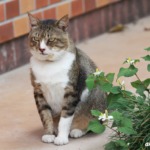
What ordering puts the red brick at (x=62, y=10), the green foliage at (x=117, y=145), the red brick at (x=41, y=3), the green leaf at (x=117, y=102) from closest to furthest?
the green foliage at (x=117, y=145) < the green leaf at (x=117, y=102) < the red brick at (x=41, y=3) < the red brick at (x=62, y=10)

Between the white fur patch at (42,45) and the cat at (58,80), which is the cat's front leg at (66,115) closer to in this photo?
the cat at (58,80)

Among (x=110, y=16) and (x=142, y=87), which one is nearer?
(x=142, y=87)

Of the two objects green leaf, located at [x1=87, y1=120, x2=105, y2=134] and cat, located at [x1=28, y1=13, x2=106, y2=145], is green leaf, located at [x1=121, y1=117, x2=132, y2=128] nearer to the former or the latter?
green leaf, located at [x1=87, y1=120, x2=105, y2=134]

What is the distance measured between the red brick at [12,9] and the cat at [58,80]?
190 cm

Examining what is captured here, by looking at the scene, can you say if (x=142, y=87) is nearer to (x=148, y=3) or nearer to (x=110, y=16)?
(x=110, y=16)

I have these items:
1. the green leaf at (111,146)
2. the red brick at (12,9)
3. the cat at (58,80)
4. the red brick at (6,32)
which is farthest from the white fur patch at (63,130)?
the red brick at (12,9)

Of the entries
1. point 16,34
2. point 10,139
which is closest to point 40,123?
point 10,139

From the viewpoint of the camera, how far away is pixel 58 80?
5.91m

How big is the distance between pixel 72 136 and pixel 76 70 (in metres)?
0.51

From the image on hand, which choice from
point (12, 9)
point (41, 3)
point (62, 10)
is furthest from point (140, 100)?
point (62, 10)

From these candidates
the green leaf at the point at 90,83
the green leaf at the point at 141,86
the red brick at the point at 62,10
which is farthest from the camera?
the red brick at the point at 62,10

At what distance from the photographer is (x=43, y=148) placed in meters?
5.93

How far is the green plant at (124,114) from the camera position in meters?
5.42

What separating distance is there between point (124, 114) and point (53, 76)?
626mm
